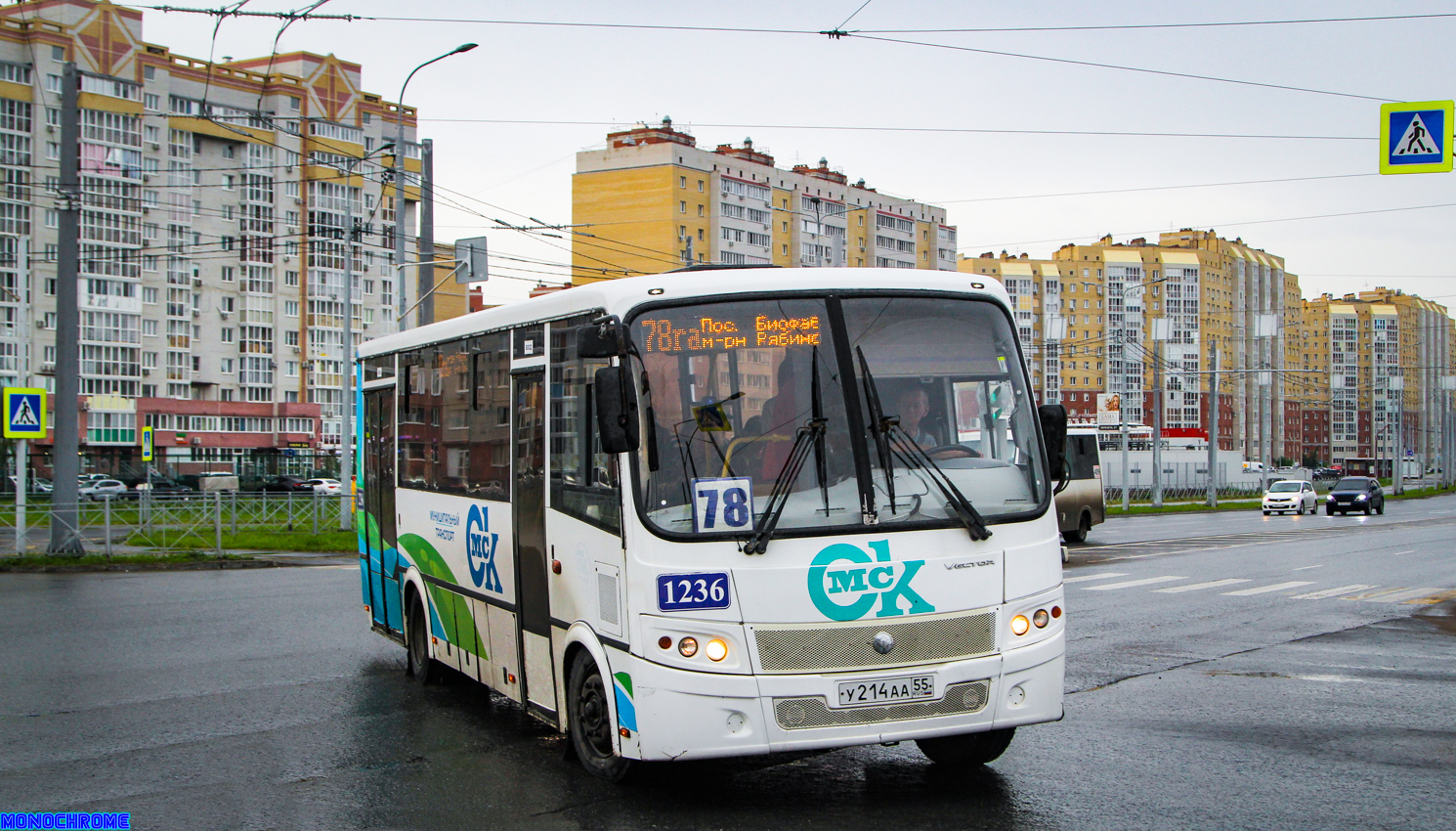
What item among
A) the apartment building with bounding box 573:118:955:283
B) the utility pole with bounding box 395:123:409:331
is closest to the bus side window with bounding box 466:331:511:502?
the utility pole with bounding box 395:123:409:331

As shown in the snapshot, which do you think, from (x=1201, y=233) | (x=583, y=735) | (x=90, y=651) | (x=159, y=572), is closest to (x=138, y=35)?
(x=159, y=572)

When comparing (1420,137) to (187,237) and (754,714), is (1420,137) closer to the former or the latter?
(754,714)

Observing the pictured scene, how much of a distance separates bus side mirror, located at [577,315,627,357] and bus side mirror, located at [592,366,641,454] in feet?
0.78

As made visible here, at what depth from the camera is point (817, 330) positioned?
22.8 ft

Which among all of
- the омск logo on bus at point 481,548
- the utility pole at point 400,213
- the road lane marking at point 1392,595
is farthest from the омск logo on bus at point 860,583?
the utility pole at point 400,213

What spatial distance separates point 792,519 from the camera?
6.57 metres

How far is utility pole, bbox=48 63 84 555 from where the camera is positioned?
78.2 ft

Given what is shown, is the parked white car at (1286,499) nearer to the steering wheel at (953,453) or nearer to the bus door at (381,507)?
the bus door at (381,507)

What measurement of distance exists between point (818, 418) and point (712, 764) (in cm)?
221

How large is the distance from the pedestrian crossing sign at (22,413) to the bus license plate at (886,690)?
21065mm

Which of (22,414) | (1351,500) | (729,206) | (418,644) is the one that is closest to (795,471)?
(418,644)

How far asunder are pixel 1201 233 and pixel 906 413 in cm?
14427

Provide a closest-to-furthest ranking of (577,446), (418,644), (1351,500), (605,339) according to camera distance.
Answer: (605,339) → (577,446) → (418,644) → (1351,500)

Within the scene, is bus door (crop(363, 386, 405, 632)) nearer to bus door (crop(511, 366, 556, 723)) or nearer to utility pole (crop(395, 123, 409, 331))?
bus door (crop(511, 366, 556, 723))
